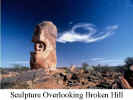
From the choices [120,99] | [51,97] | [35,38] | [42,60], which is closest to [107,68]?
[42,60]

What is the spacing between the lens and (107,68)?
1179 centimetres

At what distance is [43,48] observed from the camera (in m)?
8.32

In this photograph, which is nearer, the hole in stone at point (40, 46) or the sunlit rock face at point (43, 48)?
the sunlit rock face at point (43, 48)

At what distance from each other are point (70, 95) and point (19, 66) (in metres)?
11.3

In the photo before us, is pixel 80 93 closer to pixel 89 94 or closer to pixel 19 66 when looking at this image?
pixel 89 94

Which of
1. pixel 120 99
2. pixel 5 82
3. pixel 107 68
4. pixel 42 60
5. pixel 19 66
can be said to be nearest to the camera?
pixel 120 99

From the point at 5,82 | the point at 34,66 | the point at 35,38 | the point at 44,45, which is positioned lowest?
Answer: the point at 5,82

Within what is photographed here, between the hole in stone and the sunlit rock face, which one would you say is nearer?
the sunlit rock face

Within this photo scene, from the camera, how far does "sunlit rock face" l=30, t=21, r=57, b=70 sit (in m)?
7.97

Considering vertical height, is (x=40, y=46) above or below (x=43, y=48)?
above

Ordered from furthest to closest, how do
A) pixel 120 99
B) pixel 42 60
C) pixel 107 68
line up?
1. pixel 107 68
2. pixel 42 60
3. pixel 120 99

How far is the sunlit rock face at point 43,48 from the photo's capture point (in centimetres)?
797

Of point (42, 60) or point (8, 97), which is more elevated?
point (42, 60)

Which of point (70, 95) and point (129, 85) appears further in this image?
point (129, 85)
